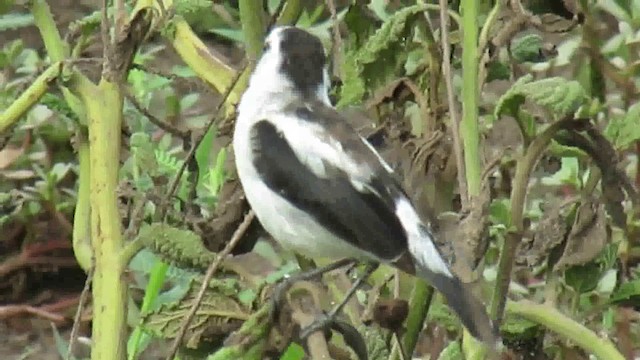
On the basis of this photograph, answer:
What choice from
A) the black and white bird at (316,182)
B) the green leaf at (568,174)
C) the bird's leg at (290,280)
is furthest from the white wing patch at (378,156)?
the green leaf at (568,174)

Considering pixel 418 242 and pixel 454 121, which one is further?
pixel 418 242

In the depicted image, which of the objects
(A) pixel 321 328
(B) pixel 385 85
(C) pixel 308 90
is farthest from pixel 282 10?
(A) pixel 321 328

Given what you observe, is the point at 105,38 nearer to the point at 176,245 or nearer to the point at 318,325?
the point at 176,245

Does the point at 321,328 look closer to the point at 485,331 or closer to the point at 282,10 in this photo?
the point at 485,331

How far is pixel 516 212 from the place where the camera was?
42.6 inches

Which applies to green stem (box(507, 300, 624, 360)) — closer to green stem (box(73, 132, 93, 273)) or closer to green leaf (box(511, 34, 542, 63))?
green leaf (box(511, 34, 542, 63))

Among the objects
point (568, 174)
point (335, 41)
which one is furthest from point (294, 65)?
point (568, 174)

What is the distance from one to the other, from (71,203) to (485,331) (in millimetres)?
1857

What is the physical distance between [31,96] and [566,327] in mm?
574

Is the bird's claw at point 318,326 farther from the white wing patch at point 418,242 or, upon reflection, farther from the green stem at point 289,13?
the green stem at point 289,13

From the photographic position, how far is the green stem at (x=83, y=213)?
1.41 meters

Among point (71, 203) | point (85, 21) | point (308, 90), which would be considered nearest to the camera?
point (308, 90)

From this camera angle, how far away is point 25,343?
2.76m

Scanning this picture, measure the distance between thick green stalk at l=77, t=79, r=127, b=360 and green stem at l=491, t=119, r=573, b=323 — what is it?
38 centimetres
